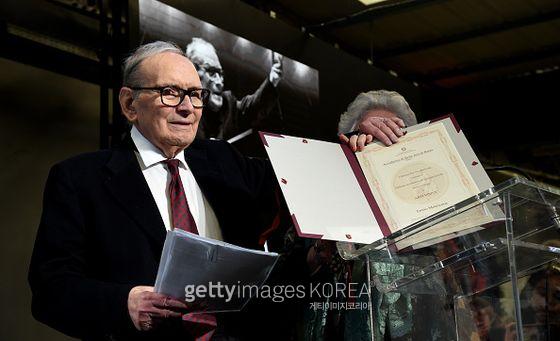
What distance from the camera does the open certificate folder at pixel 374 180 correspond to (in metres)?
1.63

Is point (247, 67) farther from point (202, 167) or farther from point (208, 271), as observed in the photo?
point (208, 271)

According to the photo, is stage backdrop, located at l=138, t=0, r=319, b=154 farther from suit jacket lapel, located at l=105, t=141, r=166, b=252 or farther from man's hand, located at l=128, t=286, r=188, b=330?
man's hand, located at l=128, t=286, r=188, b=330

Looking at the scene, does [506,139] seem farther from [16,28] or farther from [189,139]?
[189,139]

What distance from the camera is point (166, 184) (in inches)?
68.7

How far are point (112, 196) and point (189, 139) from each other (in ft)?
0.77

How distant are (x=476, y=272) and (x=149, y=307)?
0.65 m

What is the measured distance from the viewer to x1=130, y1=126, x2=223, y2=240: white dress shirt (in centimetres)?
172

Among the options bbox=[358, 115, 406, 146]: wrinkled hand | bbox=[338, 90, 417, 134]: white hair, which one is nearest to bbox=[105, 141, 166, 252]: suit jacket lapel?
bbox=[358, 115, 406, 146]: wrinkled hand

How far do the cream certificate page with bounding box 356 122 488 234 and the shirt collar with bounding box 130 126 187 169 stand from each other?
49 centimetres

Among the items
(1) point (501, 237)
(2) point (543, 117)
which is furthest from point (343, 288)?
(2) point (543, 117)

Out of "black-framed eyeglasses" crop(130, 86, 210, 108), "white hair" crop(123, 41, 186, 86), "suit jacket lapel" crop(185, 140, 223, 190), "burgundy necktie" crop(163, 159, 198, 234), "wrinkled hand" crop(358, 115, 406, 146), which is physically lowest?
"burgundy necktie" crop(163, 159, 198, 234)

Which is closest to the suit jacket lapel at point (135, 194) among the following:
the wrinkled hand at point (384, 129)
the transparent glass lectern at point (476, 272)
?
the transparent glass lectern at point (476, 272)

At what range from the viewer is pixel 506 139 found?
5879 millimetres

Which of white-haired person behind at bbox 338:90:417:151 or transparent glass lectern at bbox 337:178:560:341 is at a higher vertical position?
white-haired person behind at bbox 338:90:417:151
